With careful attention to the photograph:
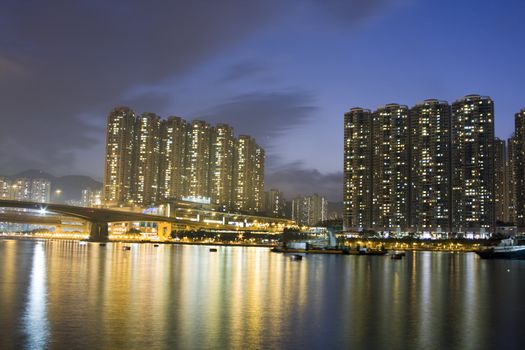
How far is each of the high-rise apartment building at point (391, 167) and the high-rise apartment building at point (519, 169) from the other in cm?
3353

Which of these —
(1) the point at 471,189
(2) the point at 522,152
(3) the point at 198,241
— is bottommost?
(3) the point at 198,241

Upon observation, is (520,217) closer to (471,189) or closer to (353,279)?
(471,189)

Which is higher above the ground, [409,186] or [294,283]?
[409,186]

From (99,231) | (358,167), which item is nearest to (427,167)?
(358,167)

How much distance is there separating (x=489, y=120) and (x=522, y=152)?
22.4 metres

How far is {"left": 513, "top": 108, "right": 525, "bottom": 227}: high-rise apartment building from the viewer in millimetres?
167163

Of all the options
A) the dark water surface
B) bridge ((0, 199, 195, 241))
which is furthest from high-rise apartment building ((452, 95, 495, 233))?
the dark water surface

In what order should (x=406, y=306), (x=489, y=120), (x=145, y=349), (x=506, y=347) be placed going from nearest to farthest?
(x=145, y=349) < (x=506, y=347) < (x=406, y=306) < (x=489, y=120)

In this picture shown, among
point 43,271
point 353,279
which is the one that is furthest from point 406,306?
point 43,271

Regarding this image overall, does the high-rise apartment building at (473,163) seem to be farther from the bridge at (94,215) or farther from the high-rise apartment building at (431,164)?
the bridge at (94,215)

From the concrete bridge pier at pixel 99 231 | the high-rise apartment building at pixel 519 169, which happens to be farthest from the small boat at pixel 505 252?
the concrete bridge pier at pixel 99 231

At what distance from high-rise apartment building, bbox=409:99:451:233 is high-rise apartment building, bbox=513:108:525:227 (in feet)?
76.4

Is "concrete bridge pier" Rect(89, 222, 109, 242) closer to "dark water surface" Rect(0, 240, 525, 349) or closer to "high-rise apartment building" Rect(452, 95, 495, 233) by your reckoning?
"high-rise apartment building" Rect(452, 95, 495, 233)

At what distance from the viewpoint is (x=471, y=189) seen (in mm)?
159875
